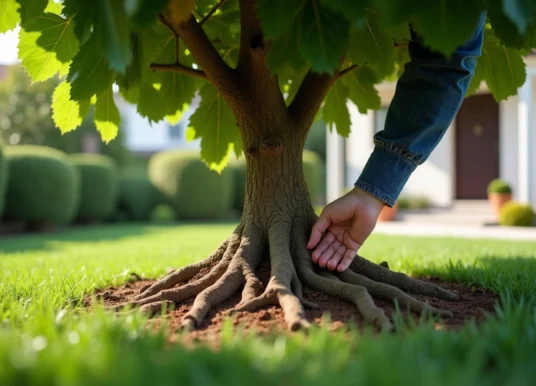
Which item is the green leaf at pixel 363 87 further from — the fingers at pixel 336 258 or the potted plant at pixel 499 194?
the potted plant at pixel 499 194

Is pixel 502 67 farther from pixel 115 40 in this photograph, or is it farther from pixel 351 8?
pixel 115 40

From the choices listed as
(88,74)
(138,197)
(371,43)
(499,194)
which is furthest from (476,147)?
(88,74)

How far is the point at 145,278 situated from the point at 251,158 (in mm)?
1204

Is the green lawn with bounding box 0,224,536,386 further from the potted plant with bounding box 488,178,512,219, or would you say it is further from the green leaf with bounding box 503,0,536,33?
the potted plant with bounding box 488,178,512,219

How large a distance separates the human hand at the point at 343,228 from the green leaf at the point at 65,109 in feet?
3.79

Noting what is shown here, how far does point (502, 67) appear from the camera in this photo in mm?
2334

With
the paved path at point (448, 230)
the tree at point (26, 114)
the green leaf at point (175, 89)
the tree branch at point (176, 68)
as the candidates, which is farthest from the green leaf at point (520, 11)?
the tree at point (26, 114)

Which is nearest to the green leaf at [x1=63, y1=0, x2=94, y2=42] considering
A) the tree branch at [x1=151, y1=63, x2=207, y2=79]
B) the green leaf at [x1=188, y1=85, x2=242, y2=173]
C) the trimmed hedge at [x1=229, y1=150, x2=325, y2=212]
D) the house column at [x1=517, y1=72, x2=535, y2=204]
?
the tree branch at [x1=151, y1=63, x2=207, y2=79]

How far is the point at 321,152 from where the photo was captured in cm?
2775

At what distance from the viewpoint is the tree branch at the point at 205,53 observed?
2098 millimetres

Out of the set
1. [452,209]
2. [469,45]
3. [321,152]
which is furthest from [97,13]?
[321,152]

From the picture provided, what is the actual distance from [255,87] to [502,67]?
3.61ft

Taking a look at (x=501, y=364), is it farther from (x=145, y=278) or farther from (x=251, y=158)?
(x=145, y=278)

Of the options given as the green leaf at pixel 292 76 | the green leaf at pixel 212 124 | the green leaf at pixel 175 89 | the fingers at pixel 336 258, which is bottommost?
the fingers at pixel 336 258
